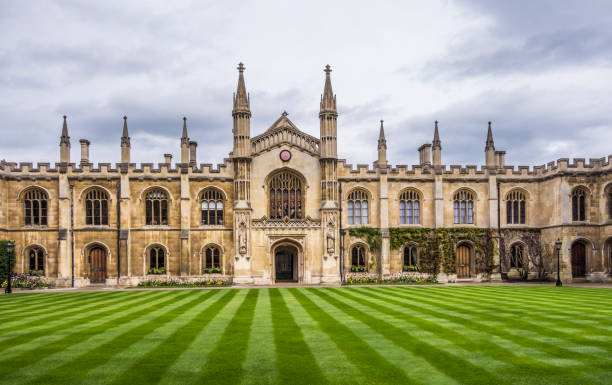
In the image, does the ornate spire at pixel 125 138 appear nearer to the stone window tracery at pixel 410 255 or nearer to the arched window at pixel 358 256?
the arched window at pixel 358 256

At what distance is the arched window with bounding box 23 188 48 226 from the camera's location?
35.3 m

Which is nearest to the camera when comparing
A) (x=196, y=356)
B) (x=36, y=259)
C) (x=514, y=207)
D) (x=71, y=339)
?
(x=196, y=356)

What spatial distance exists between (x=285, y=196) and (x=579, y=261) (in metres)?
22.4

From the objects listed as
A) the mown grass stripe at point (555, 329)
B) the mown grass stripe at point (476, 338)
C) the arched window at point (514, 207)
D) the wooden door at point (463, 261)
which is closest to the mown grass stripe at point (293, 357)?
the mown grass stripe at point (476, 338)

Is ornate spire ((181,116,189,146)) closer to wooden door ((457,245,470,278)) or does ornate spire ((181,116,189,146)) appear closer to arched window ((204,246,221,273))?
arched window ((204,246,221,273))

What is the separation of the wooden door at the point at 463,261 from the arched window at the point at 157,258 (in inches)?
892

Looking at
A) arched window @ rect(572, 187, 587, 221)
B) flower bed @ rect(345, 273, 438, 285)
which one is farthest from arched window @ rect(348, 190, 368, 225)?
arched window @ rect(572, 187, 587, 221)

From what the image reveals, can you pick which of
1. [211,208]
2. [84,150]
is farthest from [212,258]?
[84,150]

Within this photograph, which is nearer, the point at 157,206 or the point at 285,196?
the point at 157,206

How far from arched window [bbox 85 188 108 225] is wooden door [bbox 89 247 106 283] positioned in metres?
2.13

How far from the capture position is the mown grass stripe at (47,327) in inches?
469

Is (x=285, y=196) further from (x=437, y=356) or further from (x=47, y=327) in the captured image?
(x=437, y=356)

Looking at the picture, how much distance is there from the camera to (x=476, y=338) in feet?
38.2

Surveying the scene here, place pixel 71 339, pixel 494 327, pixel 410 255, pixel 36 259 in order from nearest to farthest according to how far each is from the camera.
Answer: pixel 71 339 → pixel 494 327 → pixel 36 259 → pixel 410 255
